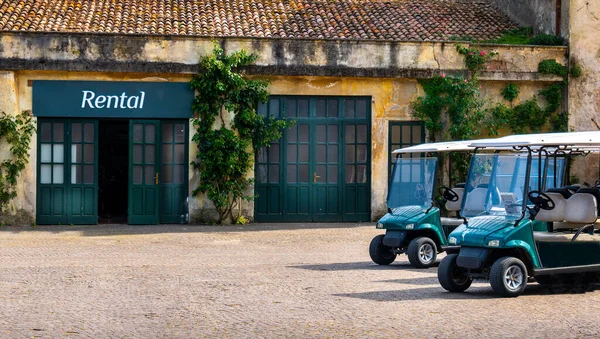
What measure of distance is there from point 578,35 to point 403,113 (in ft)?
15.8

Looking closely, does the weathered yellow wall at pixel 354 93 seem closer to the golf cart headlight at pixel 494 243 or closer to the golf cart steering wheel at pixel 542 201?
the golf cart steering wheel at pixel 542 201

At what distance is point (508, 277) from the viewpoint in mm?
11461

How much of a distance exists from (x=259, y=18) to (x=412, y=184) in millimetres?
12708

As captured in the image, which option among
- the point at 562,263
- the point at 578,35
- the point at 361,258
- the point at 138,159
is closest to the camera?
the point at 562,263

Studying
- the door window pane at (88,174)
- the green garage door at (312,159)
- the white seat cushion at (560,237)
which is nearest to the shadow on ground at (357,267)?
the white seat cushion at (560,237)

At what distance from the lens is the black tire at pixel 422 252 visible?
1446 cm

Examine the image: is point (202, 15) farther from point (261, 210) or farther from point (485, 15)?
point (485, 15)

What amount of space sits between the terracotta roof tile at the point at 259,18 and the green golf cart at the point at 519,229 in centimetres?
1235

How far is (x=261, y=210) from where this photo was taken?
2364cm

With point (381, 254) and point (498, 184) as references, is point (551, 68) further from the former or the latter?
point (498, 184)

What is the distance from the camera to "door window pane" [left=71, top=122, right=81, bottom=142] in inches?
899

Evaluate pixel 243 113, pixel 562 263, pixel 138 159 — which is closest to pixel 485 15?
pixel 243 113

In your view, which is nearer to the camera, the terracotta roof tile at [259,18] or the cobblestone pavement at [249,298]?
the cobblestone pavement at [249,298]

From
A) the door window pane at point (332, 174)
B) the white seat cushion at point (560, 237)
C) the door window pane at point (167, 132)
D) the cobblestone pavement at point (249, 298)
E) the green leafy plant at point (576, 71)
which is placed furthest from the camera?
the green leafy plant at point (576, 71)
